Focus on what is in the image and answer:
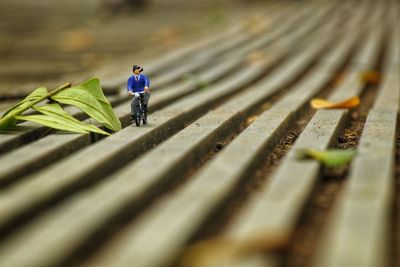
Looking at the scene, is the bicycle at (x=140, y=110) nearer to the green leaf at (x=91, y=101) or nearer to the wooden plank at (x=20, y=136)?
the green leaf at (x=91, y=101)

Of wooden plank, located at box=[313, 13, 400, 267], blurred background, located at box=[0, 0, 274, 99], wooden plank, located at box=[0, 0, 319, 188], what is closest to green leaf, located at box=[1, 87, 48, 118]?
wooden plank, located at box=[0, 0, 319, 188]

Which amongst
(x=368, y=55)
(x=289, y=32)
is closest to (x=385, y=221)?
(x=368, y=55)

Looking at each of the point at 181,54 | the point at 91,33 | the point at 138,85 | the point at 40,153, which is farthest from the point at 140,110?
the point at 91,33

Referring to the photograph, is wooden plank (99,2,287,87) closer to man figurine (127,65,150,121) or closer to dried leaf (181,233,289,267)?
man figurine (127,65,150,121)

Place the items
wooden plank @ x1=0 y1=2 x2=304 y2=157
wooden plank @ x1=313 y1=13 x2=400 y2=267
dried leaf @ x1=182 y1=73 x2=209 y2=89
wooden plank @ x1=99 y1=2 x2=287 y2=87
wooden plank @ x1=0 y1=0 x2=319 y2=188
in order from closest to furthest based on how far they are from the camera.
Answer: wooden plank @ x1=313 y1=13 x2=400 y2=267, wooden plank @ x1=0 y1=0 x2=319 y2=188, wooden plank @ x1=0 y1=2 x2=304 y2=157, dried leaf @ x1=182 y1=73 x2=209 y2=89, wooden plank @ x1=99 y1=2 x2=287 y2=87

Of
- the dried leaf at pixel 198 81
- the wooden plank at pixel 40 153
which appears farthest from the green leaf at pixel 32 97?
the dried leaf at pixel 198 81

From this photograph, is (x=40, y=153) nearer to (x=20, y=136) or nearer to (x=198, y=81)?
(x=20, y=136)

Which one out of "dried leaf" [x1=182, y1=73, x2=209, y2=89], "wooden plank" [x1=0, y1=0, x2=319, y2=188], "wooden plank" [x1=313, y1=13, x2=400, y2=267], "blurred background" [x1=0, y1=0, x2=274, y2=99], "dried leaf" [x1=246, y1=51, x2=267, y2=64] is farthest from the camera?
"dried leaf" [x1=246, y1=51, x2=267, y2=64]
